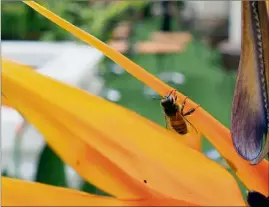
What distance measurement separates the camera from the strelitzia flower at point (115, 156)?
310 millimetres

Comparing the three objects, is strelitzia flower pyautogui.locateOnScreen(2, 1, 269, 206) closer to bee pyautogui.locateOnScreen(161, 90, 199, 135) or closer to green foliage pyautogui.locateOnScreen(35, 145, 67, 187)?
bee pyautogui.locateOnScreen(161, 90, 199, 135)

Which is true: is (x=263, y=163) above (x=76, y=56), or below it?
above

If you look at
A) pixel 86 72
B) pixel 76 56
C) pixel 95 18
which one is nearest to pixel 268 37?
pixel 86 72

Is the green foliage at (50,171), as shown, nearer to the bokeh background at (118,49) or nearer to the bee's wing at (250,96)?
the bokeh background at (118,49)

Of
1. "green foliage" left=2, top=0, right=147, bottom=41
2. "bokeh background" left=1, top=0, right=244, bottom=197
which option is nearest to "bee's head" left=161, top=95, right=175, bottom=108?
"bokeh background" left=1, top=0, right=244, bottom=197

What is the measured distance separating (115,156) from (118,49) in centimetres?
175

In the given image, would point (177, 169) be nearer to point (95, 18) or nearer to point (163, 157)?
point (163, 157)

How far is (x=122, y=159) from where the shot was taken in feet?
1.06

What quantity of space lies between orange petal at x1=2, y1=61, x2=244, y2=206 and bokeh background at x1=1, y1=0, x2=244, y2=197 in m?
0.21

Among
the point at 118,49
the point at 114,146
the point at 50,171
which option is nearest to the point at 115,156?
the point at 114,146

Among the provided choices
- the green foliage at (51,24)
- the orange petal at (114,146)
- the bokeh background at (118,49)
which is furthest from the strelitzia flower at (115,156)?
the green foliage at (51,24)

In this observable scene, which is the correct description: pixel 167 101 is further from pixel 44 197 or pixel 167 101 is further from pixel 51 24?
pixel 51 24

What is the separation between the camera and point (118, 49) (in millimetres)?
2064

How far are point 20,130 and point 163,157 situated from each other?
1306 millimetres
